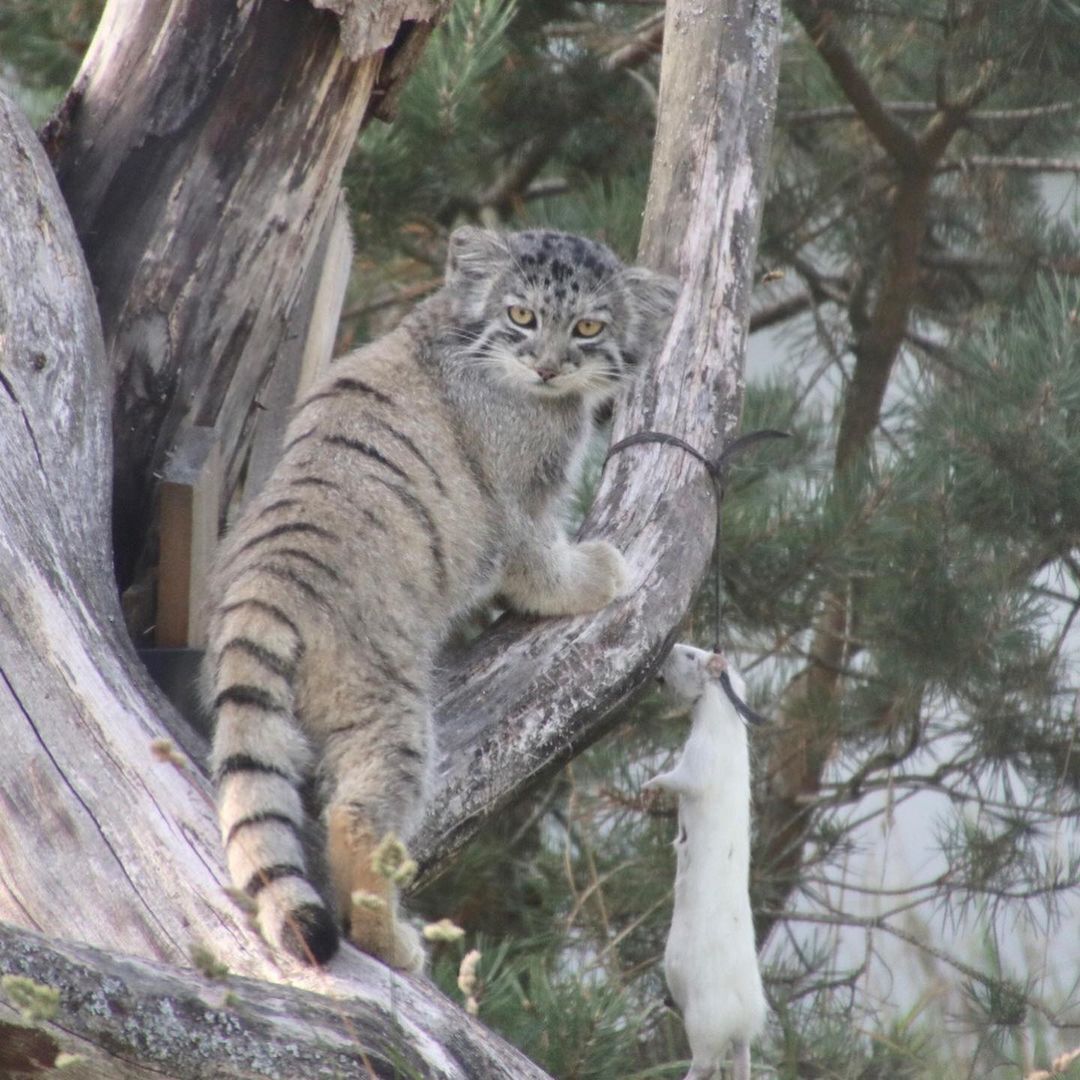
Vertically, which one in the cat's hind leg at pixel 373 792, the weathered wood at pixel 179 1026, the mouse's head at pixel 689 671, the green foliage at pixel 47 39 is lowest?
the weathered wood at pixel 179 1026

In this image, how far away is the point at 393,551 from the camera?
9.75 ft

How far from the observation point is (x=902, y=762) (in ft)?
15.8

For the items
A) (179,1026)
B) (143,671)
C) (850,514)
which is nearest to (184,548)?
(143,671)

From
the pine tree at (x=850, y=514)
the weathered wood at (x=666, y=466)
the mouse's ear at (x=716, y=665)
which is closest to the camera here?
the weathered wood at (x=666, y=466)

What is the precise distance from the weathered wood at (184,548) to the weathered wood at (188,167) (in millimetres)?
122

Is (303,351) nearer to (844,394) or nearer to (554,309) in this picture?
(554,309)

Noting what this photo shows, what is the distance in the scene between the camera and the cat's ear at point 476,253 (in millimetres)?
3475

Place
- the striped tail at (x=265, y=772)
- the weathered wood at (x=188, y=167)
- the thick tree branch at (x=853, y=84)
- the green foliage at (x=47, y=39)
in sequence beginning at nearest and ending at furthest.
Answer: the striped tail at (x=265, y=772) → the weathered wood at (x=188, y=167) → the thick tree branch at (x=853, y=84) → the green foliage at (x=47, y=39)

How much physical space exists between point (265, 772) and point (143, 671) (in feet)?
1.32

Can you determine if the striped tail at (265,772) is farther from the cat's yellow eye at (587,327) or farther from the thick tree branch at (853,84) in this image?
the thick tree branch at (853,84)

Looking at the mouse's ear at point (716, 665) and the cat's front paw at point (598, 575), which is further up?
the cat's front paw at point (598, 575)

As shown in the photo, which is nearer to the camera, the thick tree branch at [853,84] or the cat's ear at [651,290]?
the cat's ear at [651,290]

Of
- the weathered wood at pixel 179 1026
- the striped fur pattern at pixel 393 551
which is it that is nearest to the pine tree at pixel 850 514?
the striped fur pattern at pixel 393 551

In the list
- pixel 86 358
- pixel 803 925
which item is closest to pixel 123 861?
pixel 86 358
